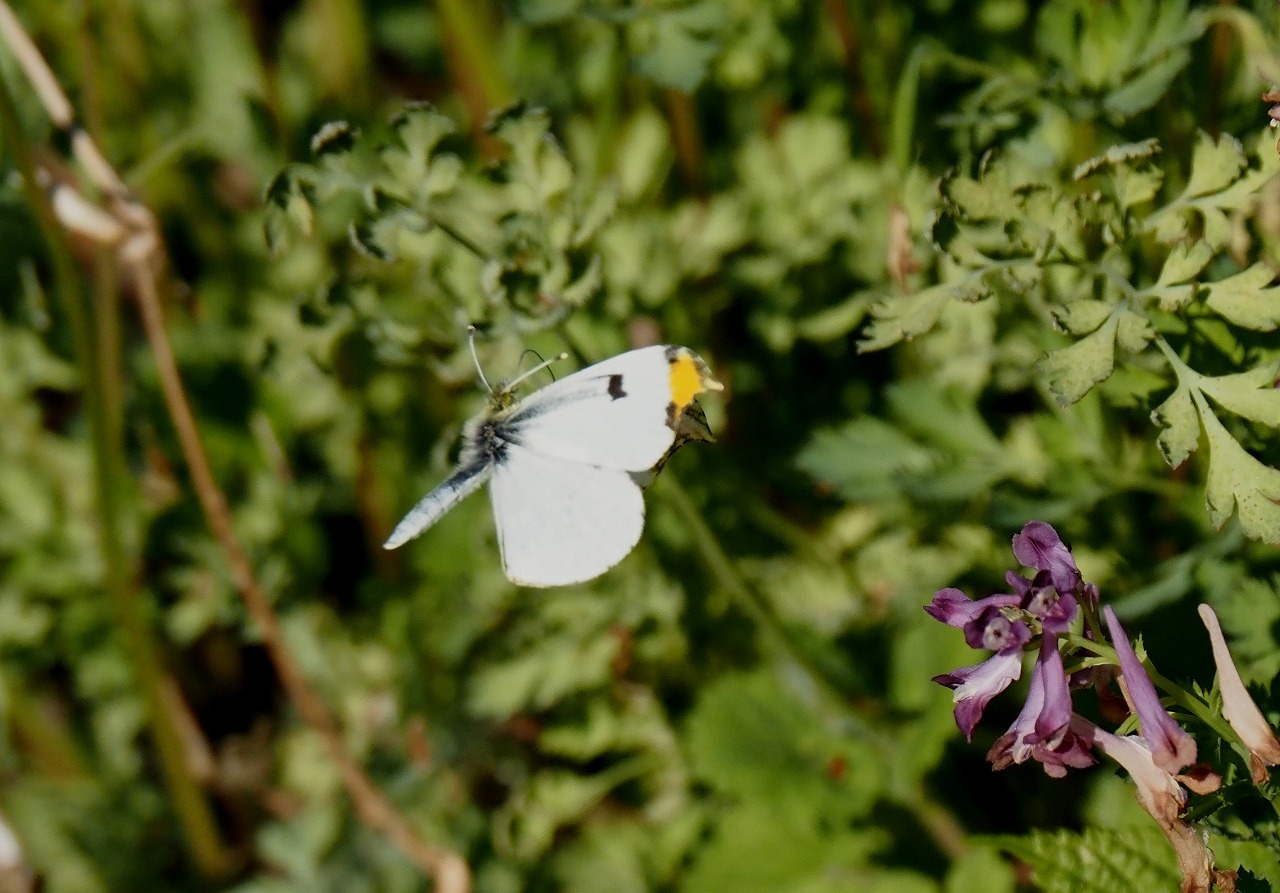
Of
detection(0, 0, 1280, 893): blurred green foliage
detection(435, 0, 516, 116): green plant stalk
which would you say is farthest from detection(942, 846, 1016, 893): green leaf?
detection(435, 0, 516, 116): green plant stalk

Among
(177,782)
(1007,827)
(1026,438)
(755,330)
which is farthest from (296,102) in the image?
(1007,827)

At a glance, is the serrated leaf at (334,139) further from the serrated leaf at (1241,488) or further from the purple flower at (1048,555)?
the serrated leaf at (1241,488)

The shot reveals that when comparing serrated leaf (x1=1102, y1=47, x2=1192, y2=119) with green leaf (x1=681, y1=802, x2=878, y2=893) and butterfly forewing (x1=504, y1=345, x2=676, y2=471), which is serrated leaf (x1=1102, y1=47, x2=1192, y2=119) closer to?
butterfly forewing (x1=504, y1=345, x2=676, y2=471)

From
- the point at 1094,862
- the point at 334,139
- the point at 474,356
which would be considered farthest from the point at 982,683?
the point at 334,139

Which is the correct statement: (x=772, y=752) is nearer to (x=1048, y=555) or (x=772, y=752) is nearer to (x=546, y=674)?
(x=546, y=674)

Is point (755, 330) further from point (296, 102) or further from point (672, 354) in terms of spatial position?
point (296, 102)

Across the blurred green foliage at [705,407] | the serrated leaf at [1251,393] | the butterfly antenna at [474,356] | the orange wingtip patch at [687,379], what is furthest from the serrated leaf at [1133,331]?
the butterfly antenna at [474,356]
